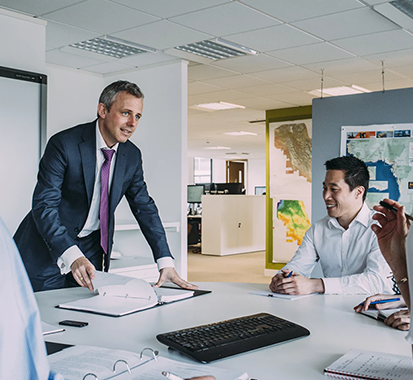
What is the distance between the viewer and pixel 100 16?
367cm

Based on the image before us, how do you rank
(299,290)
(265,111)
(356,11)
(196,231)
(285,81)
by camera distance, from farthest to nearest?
1. (196,231)
2. (265,111)
3. (285,81)
4. (356,11)
5. (299,290)

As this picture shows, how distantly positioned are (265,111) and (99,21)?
4406 mm

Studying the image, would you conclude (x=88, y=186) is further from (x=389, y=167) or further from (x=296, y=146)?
(x=296, y=146)

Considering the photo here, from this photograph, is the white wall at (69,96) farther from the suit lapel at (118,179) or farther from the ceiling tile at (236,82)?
the suit lapel at (118,179)

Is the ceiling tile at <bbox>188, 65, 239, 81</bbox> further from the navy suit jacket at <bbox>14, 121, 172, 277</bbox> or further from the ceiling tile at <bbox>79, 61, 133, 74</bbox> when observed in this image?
the navy suit jacket at <bbox>14, 121, 172, 277</bbox>

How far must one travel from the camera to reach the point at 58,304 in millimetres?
1875

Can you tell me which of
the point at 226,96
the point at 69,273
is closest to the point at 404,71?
the point at 226,96

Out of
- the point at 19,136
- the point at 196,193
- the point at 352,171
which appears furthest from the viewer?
the point at 196,193

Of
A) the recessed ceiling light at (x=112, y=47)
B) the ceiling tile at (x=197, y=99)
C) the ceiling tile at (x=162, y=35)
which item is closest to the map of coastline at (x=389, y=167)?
the ceiling tile at (x=162, y=35)

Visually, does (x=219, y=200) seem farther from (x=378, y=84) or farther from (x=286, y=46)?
(x=286, y=46)

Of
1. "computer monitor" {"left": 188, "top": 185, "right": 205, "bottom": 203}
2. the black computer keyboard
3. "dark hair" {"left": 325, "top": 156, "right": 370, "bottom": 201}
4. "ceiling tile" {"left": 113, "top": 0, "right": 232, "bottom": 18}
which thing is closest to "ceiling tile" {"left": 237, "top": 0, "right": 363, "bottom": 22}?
"ceiling tile" {"left": 113, "top": 0, "right": 232, "bottom": 18}

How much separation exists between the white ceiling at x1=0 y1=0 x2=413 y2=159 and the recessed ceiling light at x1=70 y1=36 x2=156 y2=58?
0.10m

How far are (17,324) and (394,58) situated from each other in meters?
4.86

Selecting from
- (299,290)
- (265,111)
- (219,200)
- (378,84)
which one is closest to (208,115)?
(265,111)
